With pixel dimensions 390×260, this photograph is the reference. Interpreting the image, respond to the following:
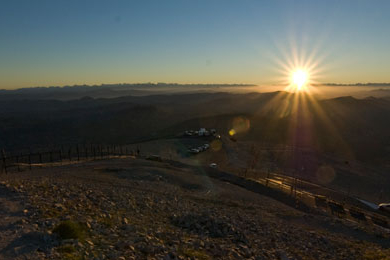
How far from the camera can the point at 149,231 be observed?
40.6 ft

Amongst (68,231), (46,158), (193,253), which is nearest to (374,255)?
(193,253)

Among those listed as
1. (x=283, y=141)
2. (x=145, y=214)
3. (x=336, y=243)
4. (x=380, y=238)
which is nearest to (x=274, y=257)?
(x=336, y=243)

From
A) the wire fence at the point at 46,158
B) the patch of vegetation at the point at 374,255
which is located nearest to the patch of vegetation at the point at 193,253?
the patch of vegetation at the point at 374,255

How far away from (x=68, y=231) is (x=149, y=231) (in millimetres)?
3552

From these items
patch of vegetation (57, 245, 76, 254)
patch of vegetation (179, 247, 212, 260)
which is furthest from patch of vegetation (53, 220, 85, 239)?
patch of vegetation (179, 247, 212, 260)

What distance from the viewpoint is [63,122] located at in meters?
132

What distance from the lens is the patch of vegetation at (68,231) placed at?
32.7ft

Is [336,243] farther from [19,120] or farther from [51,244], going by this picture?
[19,120]

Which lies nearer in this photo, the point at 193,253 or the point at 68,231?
the point at 68,231

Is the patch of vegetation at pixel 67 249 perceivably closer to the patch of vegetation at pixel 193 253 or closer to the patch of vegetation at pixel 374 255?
the patch of vegetation at pixel 193 253

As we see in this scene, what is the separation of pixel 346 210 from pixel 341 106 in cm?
19245

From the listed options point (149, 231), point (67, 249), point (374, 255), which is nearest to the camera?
point (67, 249)

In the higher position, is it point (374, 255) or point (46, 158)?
point (374, 255)

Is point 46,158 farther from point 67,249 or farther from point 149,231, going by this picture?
point 67,249
